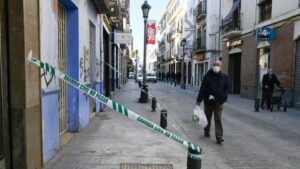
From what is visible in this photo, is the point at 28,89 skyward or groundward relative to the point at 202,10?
groundward

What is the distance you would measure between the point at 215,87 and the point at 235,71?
1781 centimetres

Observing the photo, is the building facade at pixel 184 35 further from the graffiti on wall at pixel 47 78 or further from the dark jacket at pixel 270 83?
the graffiti on wall at pixel 47 78

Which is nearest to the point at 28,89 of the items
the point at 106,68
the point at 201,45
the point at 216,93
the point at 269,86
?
the point at 216,93

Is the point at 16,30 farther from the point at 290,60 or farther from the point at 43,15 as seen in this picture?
the point at 290,60

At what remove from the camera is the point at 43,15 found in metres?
4.89

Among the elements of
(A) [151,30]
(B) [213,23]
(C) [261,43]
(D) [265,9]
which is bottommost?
(C) [261,43]

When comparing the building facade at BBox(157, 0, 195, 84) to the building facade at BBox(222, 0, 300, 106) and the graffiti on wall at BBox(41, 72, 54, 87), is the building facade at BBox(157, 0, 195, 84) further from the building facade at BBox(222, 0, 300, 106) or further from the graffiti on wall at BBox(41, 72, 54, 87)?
the graffiti on wall at BBox(41, 72, 54, 87)

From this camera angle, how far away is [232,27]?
22.3 m

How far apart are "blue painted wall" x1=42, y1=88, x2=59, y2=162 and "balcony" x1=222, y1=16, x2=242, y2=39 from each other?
1779cm

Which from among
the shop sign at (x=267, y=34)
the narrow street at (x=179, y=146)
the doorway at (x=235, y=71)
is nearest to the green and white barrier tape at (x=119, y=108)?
the narrow street at (x=179, y=146)

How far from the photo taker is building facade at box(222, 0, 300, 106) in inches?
579

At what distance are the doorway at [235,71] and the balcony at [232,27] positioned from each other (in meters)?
1.77

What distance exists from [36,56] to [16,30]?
1.72 feet

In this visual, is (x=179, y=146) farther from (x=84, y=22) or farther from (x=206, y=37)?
(x=206, y=37)
